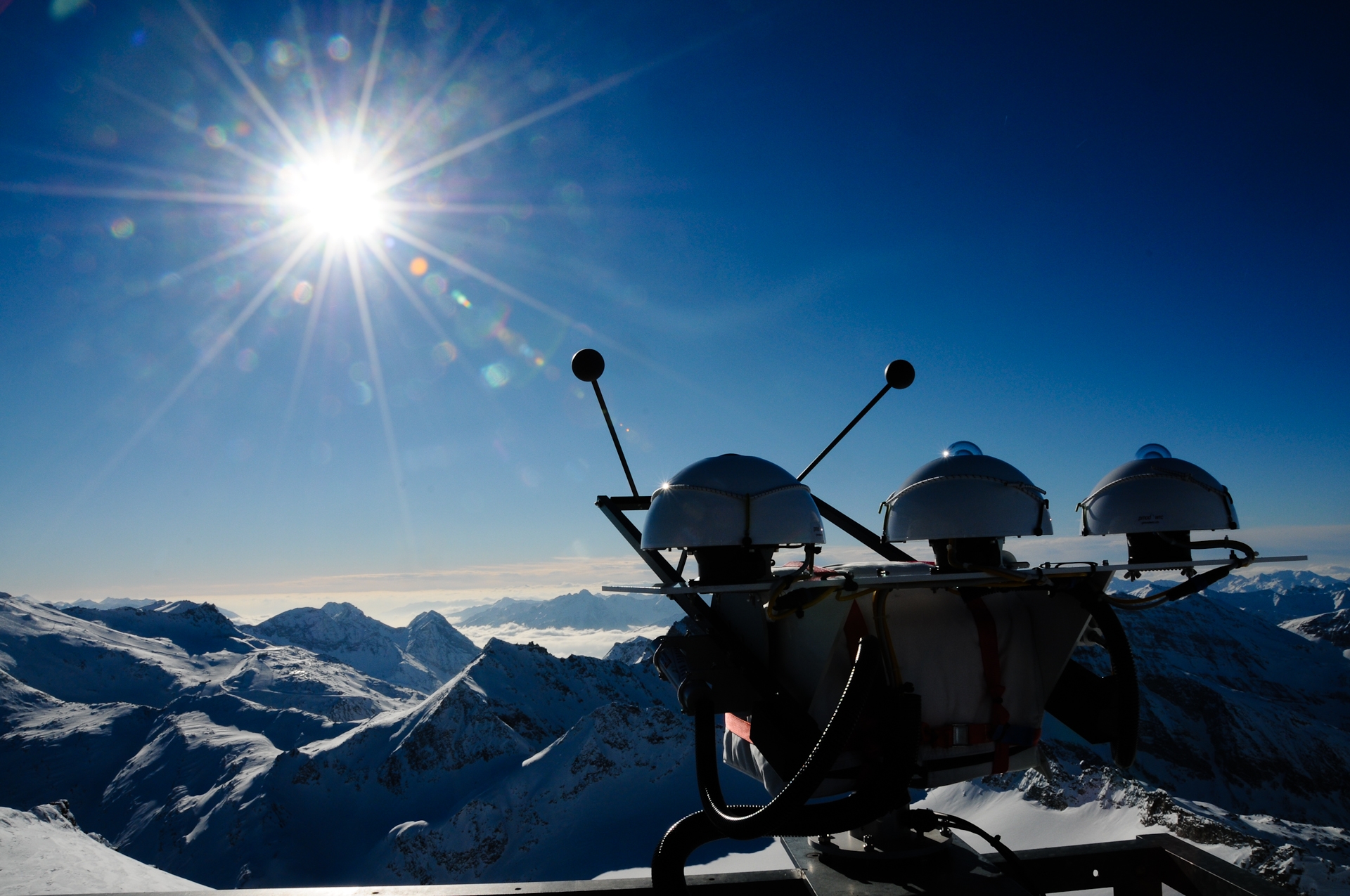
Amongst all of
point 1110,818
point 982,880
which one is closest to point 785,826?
point 982,880

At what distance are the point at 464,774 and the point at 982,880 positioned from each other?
3641 inches

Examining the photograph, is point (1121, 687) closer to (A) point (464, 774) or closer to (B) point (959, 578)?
(B) point (959, 578)

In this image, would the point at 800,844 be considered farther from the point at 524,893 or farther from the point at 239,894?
the point at 239,894

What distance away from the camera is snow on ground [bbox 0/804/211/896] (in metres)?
13.8

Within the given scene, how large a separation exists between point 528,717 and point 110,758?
275 ft

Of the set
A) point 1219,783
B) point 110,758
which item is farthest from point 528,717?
point 1219,783

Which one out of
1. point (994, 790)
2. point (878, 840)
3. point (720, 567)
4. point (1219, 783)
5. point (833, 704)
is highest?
point (720, 567)

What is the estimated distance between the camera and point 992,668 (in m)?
4.35

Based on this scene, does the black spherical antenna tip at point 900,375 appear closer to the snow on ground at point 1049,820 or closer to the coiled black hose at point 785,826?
the coiled black hose at point 785,826

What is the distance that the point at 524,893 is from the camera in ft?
14.6

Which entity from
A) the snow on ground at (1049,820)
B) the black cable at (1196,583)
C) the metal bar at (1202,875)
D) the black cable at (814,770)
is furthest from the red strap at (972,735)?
the snow on ground at (1049,820)

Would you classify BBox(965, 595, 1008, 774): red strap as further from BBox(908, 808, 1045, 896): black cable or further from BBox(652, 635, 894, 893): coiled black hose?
BBox(652, 635, 894, 893): coiled black hose

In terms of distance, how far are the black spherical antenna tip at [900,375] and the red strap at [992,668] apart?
308 centimetres

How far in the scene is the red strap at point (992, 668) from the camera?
4336 mm
